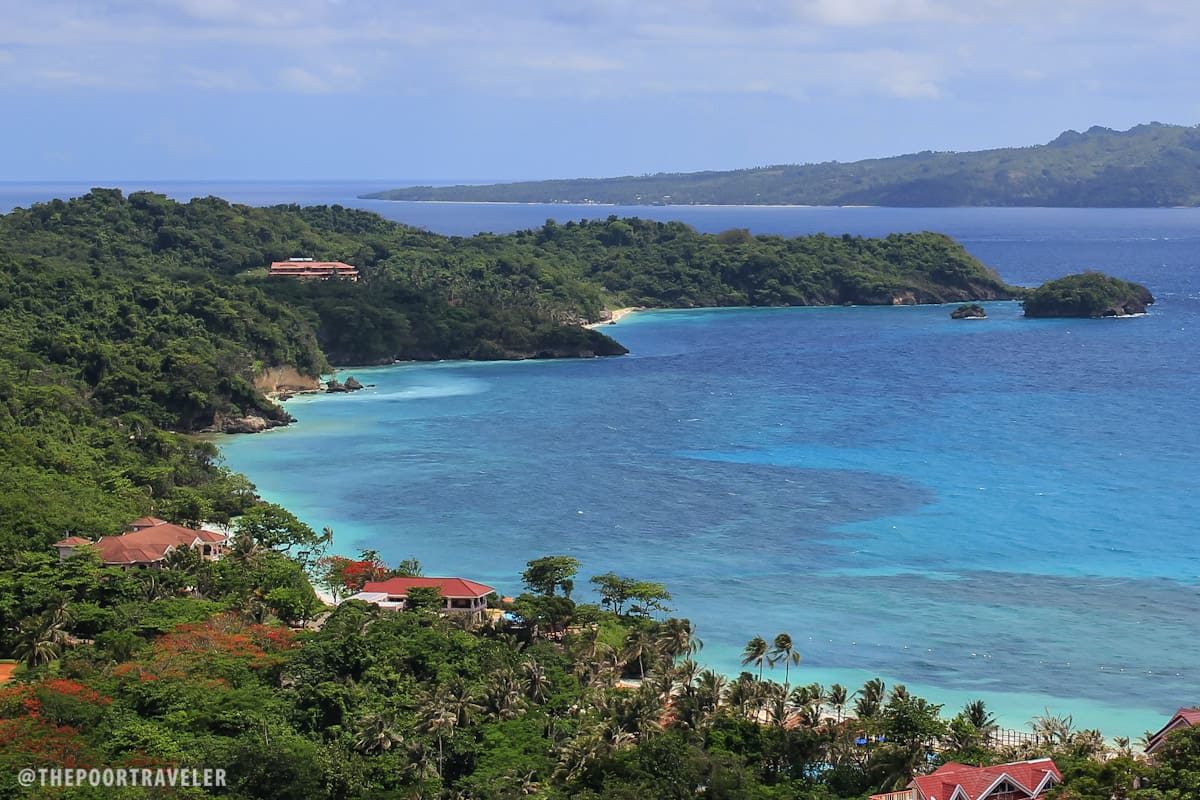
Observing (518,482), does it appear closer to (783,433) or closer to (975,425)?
(783,433)

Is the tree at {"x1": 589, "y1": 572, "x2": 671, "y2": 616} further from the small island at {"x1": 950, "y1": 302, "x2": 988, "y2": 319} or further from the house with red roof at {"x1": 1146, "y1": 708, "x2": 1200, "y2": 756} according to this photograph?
the small island at {"x1": 950, "y1": 302, "x2": 988, "y2": 319}

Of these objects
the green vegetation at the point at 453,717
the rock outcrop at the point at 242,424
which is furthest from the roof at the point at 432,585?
the rock outcrop at the point at 242,424

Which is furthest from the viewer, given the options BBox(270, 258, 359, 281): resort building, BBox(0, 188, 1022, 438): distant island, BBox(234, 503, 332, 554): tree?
BBox(270, 258, 359, 281): resort building

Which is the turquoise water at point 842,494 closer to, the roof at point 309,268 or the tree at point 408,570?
the tree at point 408,570

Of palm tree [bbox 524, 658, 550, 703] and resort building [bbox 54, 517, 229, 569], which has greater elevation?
resort building [bbox 54, 517, 229, 569]

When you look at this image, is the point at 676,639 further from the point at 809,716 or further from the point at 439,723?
the point at 439,723

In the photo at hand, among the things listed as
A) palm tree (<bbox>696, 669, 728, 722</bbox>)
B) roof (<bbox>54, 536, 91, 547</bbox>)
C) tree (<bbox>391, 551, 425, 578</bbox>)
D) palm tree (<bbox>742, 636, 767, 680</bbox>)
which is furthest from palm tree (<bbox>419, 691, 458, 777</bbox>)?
roof (<bbox>54, 536, 91, 547</bbox>)

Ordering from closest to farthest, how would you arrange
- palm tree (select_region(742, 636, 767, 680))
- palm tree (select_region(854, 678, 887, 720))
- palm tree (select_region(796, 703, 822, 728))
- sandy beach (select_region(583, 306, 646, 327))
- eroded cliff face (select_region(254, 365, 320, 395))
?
palm tree (select_region(796, 703, 822, 728)) < palm tree (select_region(854, 678, 887, 720)) < palm tree (select_region(742, 636, 767, 680)) < eroded cliff face (select_region(254, 365, 320, 395)) < sandy beach (select_region(583, 306, 646, 327))

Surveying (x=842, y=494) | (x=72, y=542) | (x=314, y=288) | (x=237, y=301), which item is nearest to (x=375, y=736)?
(x=72, y=542)
